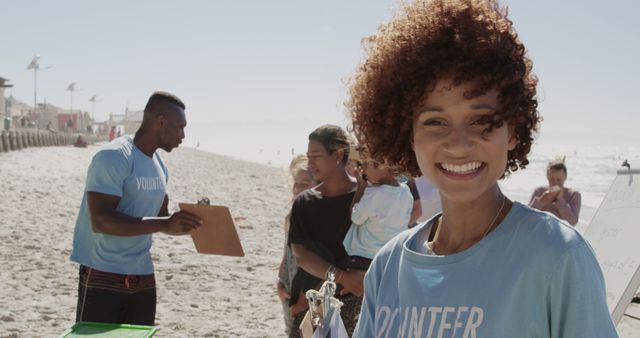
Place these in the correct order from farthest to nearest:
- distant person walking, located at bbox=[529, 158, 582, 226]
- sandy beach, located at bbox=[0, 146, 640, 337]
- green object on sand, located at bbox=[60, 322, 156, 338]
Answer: sandy beach, located at bbox=[0, 146, 640, 337] < distant person walking, located at bbox=[529, 158, 582, 226] < green object on sand, located at bbox=[60, 322, 156, 338]

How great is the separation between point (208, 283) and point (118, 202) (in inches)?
178

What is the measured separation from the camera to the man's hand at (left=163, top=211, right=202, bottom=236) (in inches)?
149

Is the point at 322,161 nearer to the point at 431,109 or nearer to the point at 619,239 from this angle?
the point at 619,239

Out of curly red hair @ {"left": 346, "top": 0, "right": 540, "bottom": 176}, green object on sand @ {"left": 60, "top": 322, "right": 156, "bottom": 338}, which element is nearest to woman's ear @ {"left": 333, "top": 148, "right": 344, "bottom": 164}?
green object on sand @ {"left": 60, "top": 322, "right": 156, "bottom": 338}

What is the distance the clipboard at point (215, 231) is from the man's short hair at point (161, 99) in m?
0.72

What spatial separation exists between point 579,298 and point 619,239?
274cm

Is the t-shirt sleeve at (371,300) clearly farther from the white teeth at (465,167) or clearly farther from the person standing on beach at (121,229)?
the person standing on beach at (121,229)

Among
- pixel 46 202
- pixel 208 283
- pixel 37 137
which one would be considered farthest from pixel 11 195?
pixel 37 137

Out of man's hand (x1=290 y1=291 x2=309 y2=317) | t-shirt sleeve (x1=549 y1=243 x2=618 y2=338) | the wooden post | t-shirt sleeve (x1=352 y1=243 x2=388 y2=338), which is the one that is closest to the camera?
t-shirt sleeve (x1=549 y1=243 x2=618 y2=338)

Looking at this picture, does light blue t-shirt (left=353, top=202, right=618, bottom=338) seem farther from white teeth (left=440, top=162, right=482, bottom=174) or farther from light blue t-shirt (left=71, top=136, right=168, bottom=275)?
light blue t-shirt (left=71, top=136, right=168, bottom=275)

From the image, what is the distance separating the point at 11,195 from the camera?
49.5 feet

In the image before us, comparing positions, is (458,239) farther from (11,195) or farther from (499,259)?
(11,195)

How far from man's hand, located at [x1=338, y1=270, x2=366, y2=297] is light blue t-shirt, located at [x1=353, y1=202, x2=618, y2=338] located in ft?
5.31

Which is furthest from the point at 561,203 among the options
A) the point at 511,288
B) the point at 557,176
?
the point at 511,288
